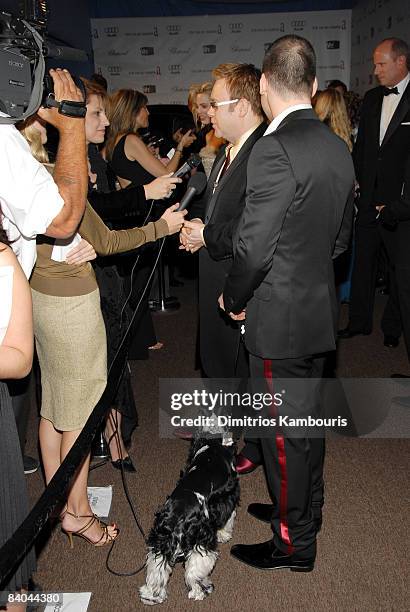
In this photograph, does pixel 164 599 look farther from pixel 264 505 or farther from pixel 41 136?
pixel 41 136

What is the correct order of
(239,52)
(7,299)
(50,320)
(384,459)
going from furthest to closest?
(239,52)
(384,459)
(50,320)
(7,299)

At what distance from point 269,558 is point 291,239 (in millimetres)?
1187

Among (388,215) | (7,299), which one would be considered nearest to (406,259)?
(388,215)

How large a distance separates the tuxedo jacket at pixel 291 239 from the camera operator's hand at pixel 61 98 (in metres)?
0.53

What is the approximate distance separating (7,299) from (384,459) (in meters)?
2.29

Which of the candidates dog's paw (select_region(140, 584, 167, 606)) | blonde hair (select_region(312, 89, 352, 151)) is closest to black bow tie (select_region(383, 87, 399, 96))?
blonde hair (select_region(312, 89, 352, 151))

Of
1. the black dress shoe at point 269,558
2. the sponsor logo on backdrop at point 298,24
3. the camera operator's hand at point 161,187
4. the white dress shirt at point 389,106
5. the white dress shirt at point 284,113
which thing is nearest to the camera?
the white dress shirt at point 284,113

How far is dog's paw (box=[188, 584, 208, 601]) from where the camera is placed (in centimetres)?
216

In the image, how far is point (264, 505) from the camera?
267 cm

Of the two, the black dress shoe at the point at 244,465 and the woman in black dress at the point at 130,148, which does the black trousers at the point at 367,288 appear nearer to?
the woman in black dress at the point at 130,148

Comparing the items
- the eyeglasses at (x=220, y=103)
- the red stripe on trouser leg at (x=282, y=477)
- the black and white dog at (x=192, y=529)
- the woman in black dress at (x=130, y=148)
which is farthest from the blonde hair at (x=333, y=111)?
the black and white dog at (x=192, y=529)

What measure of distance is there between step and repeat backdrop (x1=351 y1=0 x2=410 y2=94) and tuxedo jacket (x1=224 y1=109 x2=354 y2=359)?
595 centimetres

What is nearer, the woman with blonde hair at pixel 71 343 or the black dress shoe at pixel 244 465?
the woman with blonde hair at pixel 71 343

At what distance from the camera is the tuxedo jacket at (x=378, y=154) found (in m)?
3.94
